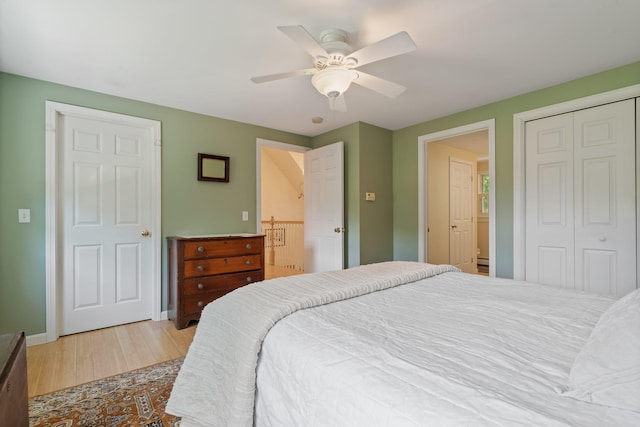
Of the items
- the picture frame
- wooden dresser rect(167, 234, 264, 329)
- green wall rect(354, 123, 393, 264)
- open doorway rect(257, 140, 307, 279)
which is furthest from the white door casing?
open doorway rect(257, 140, 307, 279)

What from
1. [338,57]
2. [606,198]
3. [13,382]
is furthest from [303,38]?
[606,198]

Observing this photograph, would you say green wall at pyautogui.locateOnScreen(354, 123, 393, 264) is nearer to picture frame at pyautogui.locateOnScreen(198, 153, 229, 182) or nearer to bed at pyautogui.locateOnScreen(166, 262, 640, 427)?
picture frame at pyautogui.locateOnScreen(198, 153, 229, 182)

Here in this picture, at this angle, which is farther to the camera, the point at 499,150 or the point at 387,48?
the point at 499,150

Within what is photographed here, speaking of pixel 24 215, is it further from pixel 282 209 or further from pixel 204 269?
pixel 282 209

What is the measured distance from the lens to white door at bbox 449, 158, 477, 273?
470 cm

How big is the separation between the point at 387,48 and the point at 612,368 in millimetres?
1650

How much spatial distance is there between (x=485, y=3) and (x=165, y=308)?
3728 millimetres

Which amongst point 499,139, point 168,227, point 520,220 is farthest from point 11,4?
point 520,220

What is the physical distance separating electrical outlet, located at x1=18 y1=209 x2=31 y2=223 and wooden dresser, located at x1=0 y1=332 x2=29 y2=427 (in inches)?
72.6

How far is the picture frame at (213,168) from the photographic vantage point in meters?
3.37

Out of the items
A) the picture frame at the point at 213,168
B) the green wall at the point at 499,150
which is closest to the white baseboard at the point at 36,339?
the picture frame at the point at 213,168

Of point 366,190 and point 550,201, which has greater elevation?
point 366,190

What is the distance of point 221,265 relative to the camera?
3084 millimetres

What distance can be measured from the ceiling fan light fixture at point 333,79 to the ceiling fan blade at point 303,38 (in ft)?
0.46
